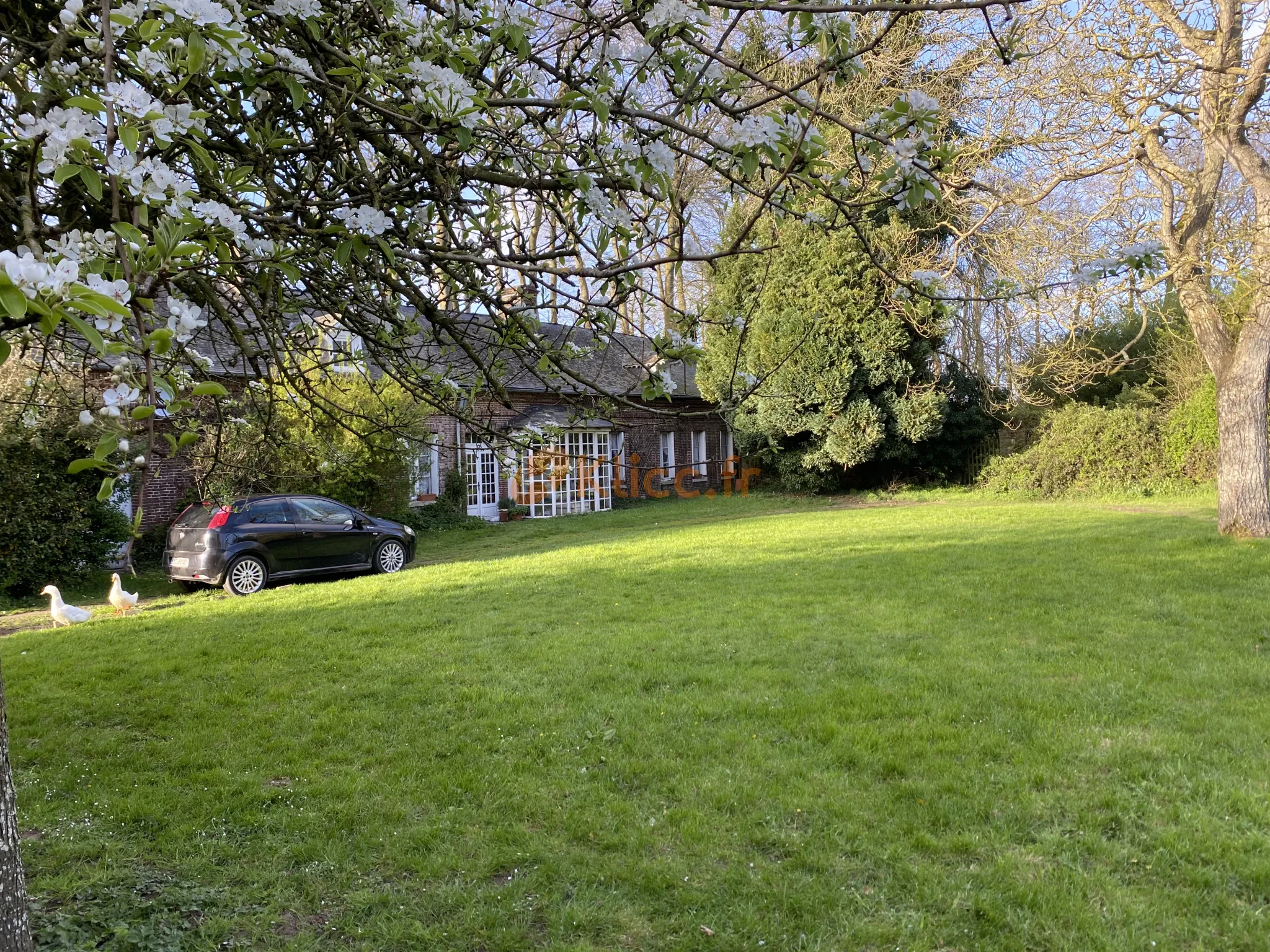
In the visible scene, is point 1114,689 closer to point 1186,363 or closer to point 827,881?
point 827,881

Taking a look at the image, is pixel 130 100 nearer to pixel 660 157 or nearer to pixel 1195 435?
pixel 660 157

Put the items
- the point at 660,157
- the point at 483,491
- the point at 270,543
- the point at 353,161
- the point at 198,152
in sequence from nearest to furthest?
1. the point at 198,152
2. the point at 660,157
3. the point at 353,161
4. the point at 270,543
5. the point at 483,491

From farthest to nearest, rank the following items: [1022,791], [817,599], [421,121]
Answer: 1. [817,599]
2. [1022,791]
3. [421,121]

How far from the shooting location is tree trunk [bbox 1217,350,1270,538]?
31.0 feet

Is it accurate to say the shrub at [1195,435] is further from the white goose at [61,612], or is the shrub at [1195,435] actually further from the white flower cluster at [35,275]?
the white flower cluster at [35,275]

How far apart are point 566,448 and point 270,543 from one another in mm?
9260

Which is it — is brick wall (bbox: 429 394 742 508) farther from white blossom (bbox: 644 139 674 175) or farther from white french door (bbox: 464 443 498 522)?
white blossom (bbox: 644 139 674 175)

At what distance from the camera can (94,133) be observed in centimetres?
149

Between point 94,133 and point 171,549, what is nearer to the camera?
point 94,133

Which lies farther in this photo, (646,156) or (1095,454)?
(1095,454)

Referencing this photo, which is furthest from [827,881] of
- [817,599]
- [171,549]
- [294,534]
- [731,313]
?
[171,549]

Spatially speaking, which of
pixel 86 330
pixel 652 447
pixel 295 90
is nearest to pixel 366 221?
pixel 295 90

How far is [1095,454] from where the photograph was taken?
677 inches

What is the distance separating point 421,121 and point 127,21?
3.02 ft
